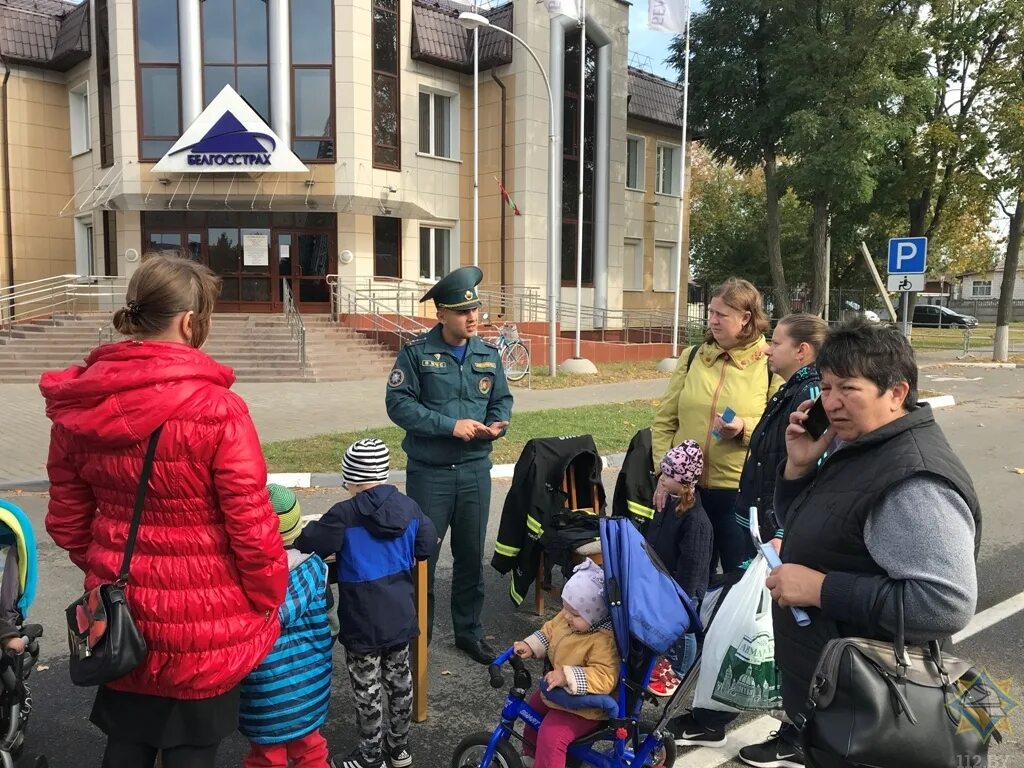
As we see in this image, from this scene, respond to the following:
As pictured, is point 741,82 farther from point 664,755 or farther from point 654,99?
point 664,755

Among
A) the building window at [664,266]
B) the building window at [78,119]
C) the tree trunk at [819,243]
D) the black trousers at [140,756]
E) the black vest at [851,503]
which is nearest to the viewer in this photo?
the black vest at [851,503]

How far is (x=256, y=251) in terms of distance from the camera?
2100cm

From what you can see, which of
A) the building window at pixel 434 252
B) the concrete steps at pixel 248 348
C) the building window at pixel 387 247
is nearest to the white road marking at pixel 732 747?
the concrete steps at pixel 248 348

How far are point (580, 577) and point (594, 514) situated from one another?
1614mm

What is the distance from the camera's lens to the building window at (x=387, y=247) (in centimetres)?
2211

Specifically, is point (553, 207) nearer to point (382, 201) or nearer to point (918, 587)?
point (382, 201)

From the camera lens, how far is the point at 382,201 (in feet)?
68.8

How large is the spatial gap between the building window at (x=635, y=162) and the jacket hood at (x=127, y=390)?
1057 inches

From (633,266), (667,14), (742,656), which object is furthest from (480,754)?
(633,266)

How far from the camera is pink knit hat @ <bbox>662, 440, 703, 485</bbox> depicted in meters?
3.74

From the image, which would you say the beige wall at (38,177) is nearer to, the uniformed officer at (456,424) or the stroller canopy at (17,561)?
the uniformed officer at (456,424)

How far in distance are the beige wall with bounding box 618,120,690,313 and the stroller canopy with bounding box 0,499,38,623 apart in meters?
25.3

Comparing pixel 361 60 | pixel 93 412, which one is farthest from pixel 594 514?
pixel 361 60

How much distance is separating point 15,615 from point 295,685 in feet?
3.39
